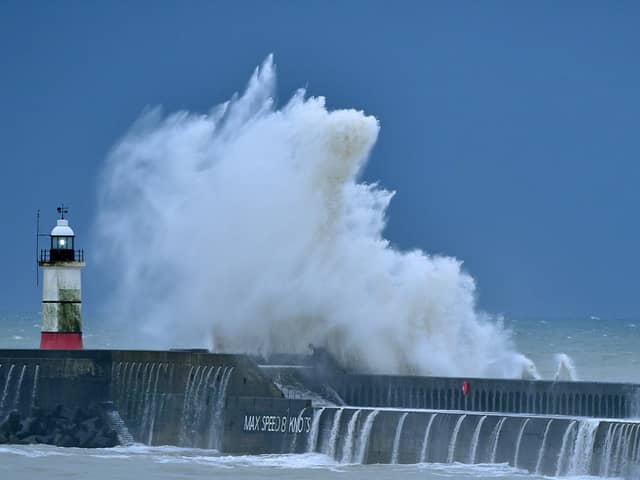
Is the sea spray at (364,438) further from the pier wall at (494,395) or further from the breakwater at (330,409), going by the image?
the pier wall at (494,395)

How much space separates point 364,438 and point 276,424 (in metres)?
1.88

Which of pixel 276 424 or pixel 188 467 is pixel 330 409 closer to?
pixel 276 424

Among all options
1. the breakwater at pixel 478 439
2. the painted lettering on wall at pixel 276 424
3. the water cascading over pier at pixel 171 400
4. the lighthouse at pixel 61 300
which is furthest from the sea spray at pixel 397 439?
the lighthouse at pixel 61 300

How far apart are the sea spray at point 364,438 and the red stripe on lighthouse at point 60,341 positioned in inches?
289

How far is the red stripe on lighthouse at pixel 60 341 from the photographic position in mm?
34656

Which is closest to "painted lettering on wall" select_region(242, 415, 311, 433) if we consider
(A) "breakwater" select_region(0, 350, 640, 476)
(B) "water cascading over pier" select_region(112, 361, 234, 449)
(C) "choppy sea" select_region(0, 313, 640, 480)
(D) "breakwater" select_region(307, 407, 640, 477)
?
(A) "breakwater" select_region(0, 350, 640, 476)

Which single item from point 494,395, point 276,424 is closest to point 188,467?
point 276,424

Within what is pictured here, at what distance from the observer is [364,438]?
98.8 feet

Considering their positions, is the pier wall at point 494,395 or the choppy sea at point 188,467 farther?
the pier wall at point 494,395

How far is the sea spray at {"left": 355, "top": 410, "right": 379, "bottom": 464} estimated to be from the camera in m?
30.0

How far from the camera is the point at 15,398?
32969mm

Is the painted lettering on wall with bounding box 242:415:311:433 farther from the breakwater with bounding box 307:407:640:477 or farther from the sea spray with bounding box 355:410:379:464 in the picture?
the sea spray with bounding box 355:410:379:464

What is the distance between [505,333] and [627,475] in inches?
379

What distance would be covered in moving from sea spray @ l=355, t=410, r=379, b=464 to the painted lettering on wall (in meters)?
1.10
